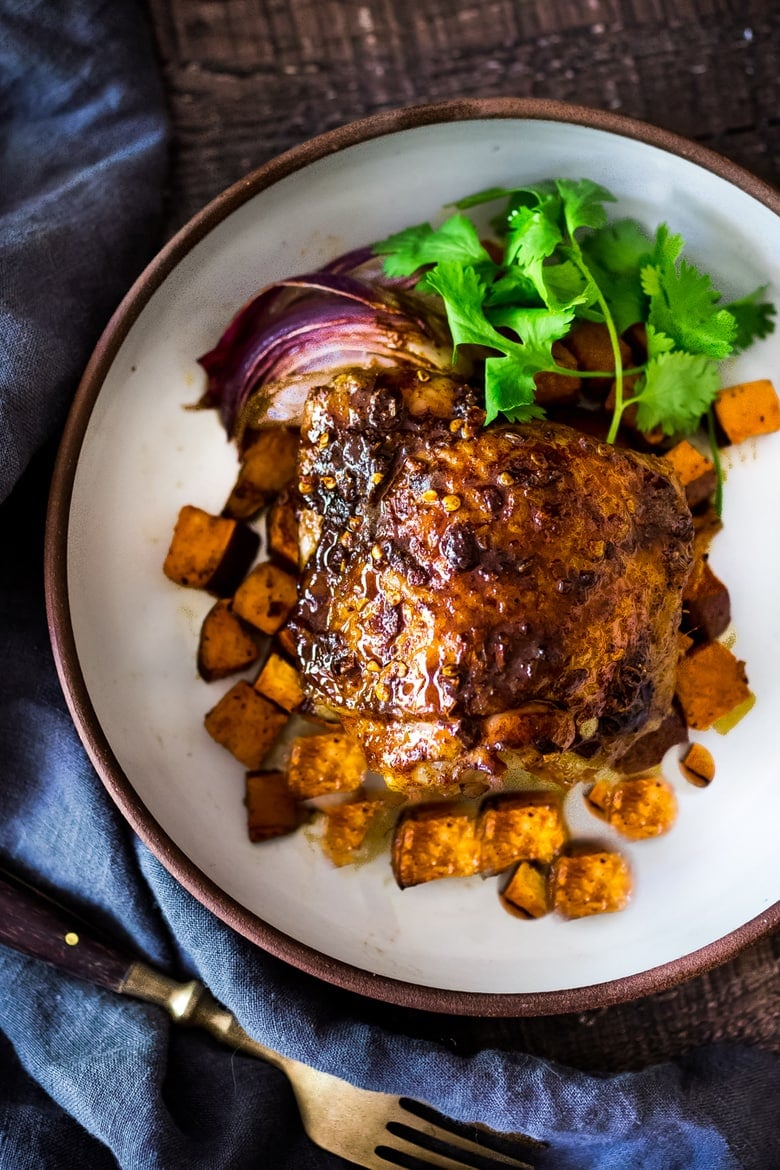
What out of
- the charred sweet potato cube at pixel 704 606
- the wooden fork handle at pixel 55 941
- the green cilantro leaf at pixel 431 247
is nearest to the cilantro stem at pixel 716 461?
the charred sweet potato cube at pixel 704 606

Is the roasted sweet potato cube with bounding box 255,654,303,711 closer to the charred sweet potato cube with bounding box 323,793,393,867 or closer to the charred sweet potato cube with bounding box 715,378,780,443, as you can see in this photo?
the charred sweet potato cube with bounding box 323,793,393,867

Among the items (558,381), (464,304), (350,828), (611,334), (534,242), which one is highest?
(534,242)

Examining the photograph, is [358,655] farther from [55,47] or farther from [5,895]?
[55,47]

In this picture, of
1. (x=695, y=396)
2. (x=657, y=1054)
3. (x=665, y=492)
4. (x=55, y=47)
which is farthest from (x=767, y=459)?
(x=55, y=47)

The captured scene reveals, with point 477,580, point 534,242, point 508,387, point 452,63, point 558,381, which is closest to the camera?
point 477,580

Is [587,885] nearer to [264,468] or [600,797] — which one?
[600,797]

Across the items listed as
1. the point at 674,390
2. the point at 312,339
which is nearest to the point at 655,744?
the point at 674,390
